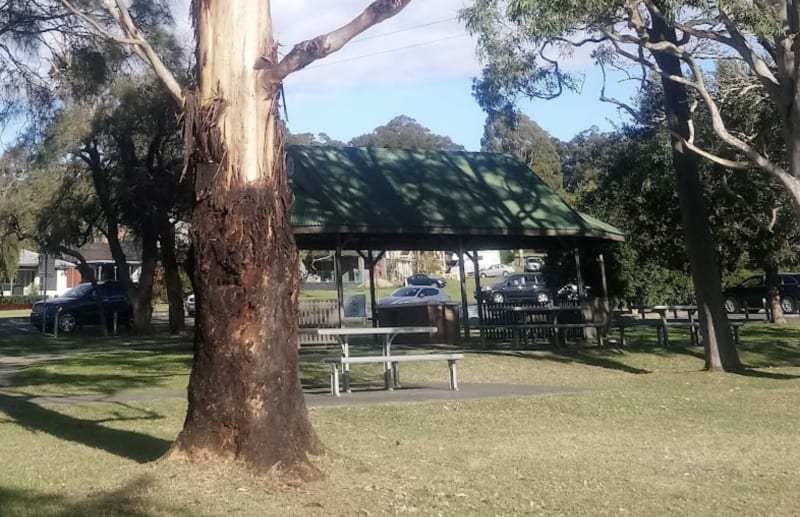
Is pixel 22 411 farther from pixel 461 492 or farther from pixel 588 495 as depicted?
pixel 588 495

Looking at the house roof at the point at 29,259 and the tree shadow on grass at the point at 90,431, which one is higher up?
the house roof at the point at 29,259

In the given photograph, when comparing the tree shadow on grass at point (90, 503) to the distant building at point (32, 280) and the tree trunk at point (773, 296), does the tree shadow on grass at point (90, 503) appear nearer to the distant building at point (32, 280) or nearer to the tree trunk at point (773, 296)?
the tree trunk at point (773, 296)

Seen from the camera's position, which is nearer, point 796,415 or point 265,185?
point 265,185

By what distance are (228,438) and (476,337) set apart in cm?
1822

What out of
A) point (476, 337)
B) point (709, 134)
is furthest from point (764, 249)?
point (476, 337)

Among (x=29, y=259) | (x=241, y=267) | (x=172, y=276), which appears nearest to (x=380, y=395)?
(x=241, y=267)

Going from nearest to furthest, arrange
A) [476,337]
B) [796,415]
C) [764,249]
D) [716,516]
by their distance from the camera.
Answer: [716,516] → [796,415] → [476,337] → [764,249]

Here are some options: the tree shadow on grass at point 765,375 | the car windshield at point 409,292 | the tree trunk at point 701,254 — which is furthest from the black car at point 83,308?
the tree shadow on grass at point 765,375

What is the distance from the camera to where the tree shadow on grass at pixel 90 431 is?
7.74 metres

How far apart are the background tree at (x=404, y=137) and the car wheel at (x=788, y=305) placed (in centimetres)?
5799

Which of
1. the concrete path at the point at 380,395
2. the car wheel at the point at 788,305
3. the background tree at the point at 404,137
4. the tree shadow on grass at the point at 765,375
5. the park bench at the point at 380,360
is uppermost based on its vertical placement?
the background tree at the point at 404,137

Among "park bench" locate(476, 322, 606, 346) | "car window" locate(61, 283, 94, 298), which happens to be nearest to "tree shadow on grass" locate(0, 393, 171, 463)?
"park bench" locate(476, 322, 606, 346)

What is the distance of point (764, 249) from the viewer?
2862cm

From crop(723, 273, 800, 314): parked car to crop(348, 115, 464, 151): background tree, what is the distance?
57.6m
